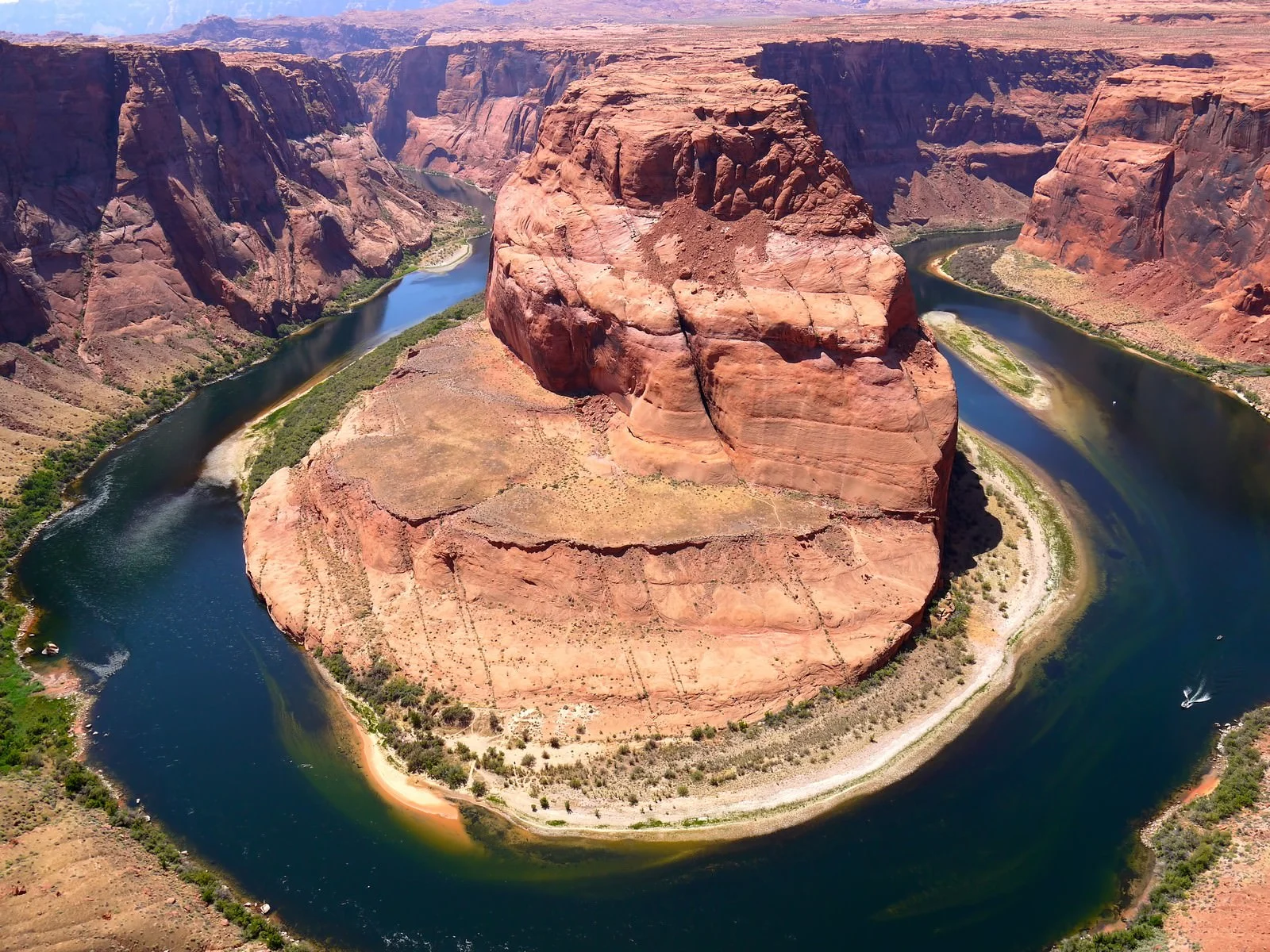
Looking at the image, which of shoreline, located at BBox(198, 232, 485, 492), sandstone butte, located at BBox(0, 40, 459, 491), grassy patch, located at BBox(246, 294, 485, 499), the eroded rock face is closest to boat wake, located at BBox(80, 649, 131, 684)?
shoreline, located at BBox(198, 232, 485, 492)

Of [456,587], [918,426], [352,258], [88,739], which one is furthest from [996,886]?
[352,258]

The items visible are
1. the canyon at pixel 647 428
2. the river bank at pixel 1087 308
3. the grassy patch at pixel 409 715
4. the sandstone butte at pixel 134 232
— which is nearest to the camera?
the grassy patch at pixel 409 715

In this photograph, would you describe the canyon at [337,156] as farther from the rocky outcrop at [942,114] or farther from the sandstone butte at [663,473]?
the sandstone butte at [663,473]

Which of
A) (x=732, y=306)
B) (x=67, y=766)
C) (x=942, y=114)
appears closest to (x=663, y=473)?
(x=732, y=306)

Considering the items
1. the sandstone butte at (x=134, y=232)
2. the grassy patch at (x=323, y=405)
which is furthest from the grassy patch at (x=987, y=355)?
the sandstone butte at (x=134, y=232)

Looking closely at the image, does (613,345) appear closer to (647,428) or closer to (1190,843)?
(647,428)

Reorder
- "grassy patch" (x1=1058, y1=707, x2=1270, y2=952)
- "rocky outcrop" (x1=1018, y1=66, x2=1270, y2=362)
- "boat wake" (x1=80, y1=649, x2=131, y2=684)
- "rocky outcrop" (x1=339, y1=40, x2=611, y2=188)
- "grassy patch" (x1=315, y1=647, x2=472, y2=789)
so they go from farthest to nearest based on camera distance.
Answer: "rocky outcrop" (x1=339, y1=40, x2=611, y2=188)
"rocky outcrop" (x1=1018, y1=66, x2=1270, y2=362)
"boat wake" (x1=80, y1=649, x2=131, y2=684)
"grassy patch" (x1=315, y1=647, x2=472, y2=789)
"grassy patch" (x1=1058, y1=707, x2=1270, y2=952)

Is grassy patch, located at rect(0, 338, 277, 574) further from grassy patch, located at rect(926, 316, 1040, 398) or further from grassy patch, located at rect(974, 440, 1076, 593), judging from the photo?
grassy patch, located at rect(926, 316, 1040, 398)

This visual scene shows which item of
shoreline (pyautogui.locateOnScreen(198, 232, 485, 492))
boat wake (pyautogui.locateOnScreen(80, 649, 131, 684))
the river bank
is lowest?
boat wake (pyautogui.locateOnScreen(80, 649, 131, 684))
